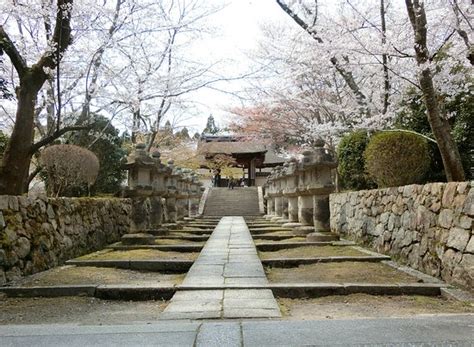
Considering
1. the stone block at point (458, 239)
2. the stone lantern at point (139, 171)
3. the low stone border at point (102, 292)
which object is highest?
the stone lantern at point (139, 171)

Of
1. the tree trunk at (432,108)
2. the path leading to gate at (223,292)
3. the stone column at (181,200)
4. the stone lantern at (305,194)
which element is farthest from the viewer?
the stone column at (181,200)

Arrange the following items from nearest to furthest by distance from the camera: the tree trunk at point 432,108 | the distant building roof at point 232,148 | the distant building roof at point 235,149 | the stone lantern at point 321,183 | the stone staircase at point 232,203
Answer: the tree trunk at point 432,108 < the stone lantern at point 321,183 < the stone staircase at point 232,203 < the distant building roof at point 235,149 < the distant building roof at point 232,148

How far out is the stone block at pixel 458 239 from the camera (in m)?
4.52

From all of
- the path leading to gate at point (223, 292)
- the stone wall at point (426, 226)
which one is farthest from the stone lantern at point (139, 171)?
the stone wall at point (426, 226)

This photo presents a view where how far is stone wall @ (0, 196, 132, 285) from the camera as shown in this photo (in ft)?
16.9

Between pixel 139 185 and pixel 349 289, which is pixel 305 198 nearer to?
pixel 139 185

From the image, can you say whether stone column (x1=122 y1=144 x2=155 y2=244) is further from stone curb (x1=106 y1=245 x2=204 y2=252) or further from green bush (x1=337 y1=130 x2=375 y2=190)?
green bush (x1=337 y1=130 x2=375 y2=190)

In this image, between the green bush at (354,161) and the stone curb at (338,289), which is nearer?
the stone curb at (338,289)

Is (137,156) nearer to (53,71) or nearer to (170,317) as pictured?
(53,71)

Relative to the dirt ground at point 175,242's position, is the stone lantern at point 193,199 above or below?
above

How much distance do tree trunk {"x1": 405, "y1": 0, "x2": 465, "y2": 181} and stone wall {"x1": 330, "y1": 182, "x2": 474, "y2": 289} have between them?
944mm

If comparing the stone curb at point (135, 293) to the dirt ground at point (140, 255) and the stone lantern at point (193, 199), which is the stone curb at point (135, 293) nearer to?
the dirt ground at point (140, 255)

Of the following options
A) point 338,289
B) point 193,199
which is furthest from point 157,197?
point 193,199

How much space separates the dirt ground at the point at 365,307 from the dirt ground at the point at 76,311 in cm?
139
